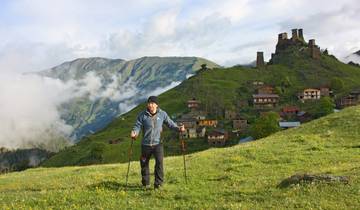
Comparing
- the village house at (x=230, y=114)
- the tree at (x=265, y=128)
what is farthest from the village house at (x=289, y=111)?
the tree at (x=265, y=128)

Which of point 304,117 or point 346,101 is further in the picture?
point 346,101

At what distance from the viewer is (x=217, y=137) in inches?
6422

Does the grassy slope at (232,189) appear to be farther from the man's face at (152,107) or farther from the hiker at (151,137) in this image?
the man's face at (152,107)

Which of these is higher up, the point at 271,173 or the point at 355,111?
the point at 355,111

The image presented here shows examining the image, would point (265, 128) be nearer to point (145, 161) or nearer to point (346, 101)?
point (346, 101)

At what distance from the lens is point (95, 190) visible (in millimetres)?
Result: 19594

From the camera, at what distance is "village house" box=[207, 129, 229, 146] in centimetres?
16175

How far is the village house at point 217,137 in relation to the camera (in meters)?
162

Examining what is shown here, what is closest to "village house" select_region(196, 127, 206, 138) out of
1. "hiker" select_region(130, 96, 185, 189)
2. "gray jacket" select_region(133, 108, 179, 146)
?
"hiker" select_region(130, 96, 185, 189)

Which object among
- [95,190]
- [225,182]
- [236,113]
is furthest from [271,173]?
[236,113]

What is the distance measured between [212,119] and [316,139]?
528 feet

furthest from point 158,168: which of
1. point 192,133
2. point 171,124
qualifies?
point 192,133

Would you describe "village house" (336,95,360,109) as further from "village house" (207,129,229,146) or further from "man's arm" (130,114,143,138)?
"man's arm" (130,114,143,138)

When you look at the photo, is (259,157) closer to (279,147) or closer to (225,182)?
(279,147)
